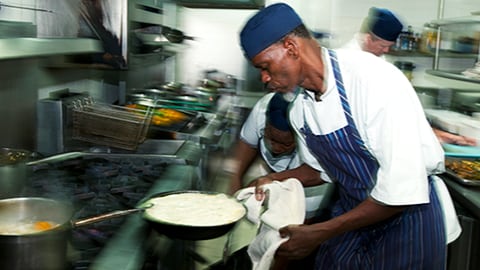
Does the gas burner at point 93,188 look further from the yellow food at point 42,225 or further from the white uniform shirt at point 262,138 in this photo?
the white uniform shirt at point 262,138

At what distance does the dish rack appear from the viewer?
7.53 feet

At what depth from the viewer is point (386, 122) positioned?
1.44m

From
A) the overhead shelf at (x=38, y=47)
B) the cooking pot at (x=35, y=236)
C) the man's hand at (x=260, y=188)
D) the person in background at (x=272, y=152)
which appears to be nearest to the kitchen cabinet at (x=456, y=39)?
the person in background at (x=272, y=152)

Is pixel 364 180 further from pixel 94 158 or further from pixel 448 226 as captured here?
pixel 94 158

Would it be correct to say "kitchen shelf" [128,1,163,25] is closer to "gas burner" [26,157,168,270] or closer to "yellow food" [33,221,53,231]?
"gas burner" [26,157,168,270]

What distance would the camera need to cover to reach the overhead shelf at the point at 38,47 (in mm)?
1467

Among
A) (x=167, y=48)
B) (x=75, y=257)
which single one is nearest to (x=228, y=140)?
(x=167, y=48)

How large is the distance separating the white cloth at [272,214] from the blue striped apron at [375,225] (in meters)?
0.16

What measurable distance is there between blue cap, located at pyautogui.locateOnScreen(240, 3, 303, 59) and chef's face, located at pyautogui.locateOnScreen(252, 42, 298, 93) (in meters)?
0.02

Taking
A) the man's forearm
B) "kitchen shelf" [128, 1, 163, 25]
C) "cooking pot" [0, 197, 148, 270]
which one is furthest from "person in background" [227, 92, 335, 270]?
"cooking pot" [0, 197, 148, 270]

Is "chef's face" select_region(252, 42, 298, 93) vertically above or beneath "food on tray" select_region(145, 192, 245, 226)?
above

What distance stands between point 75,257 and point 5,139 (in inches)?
47.2

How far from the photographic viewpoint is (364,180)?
1.65 m

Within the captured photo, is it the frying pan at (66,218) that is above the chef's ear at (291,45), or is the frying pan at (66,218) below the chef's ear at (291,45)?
below
